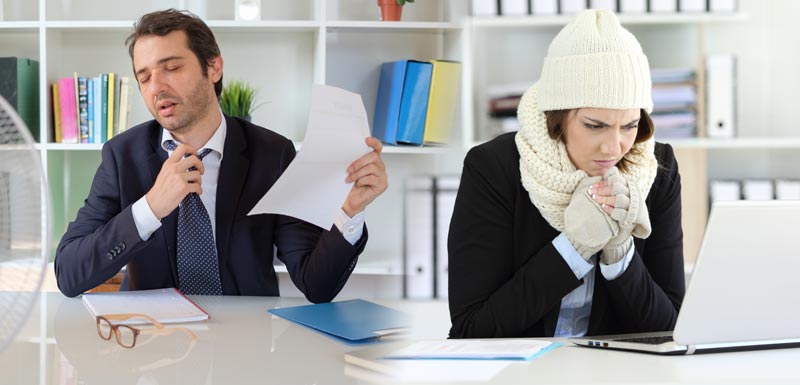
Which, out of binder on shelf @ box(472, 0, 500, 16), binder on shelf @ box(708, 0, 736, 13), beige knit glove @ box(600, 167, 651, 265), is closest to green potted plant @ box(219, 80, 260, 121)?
binder on shelf @ box(472, 0, 500, 16)

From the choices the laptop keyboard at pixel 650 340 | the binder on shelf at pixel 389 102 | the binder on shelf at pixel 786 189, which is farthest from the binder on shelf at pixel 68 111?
the binder on shelf at pixel 786 189

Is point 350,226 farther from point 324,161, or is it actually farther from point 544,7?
point 544,7

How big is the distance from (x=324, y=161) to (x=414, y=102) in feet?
4.05

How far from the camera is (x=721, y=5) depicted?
2486 millimetres

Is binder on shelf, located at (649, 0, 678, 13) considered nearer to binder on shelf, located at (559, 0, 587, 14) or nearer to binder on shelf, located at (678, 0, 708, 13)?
binder on shelf, located at (678, 0, 708, 13)

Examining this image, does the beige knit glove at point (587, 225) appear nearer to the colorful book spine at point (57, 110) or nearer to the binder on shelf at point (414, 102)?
the binder on shelf at point (414, 102)

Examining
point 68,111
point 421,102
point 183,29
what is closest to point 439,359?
point 183,29

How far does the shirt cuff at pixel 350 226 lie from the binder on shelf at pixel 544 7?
121 centimetres

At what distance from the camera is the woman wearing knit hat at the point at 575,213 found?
4.29 feet

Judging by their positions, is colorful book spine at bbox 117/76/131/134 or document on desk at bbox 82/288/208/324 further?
colorful book spine at bbox 117/76/131/134

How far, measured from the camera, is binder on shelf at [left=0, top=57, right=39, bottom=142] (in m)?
2.62

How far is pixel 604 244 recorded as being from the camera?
1.28 m

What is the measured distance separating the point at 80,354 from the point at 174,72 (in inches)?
33.1

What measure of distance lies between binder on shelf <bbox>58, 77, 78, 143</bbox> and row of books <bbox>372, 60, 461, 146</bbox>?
3.21 feet
